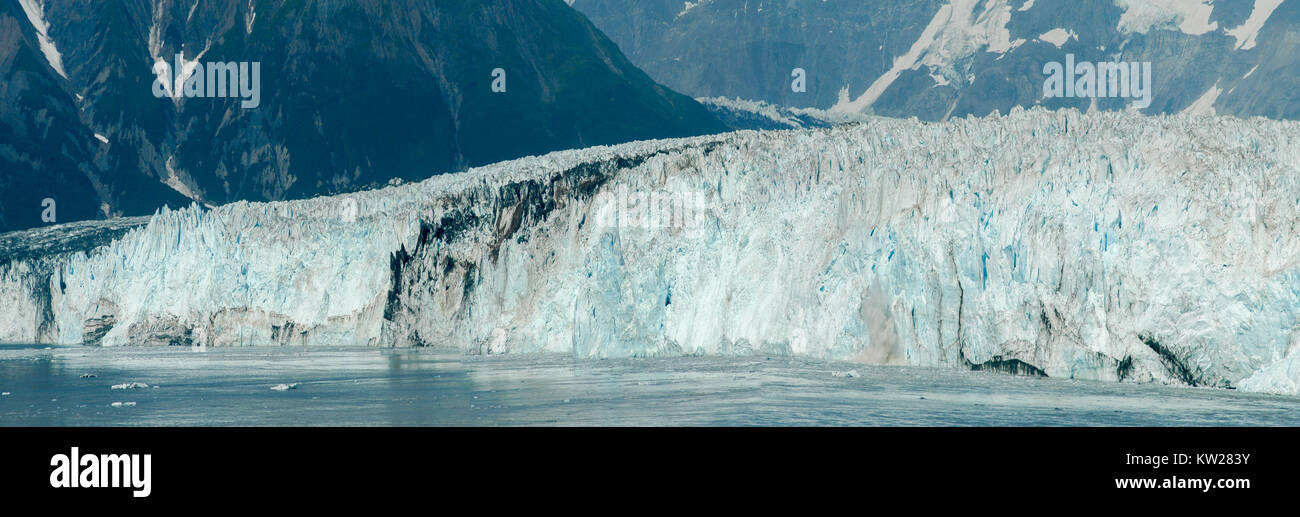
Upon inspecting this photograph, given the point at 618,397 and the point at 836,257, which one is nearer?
the point at 618,397

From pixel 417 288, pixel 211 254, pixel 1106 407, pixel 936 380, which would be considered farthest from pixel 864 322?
pixel 211 254

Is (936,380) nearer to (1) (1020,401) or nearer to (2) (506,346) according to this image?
(1) (1020,401)

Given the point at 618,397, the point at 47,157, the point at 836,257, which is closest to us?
the point at 618,397

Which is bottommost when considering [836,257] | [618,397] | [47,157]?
[618,397]

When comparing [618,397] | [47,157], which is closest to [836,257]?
[618,397]

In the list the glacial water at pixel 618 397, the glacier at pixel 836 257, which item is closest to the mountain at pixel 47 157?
the glacier at pixel 836 257

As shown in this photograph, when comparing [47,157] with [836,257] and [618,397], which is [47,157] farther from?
[618,397]
